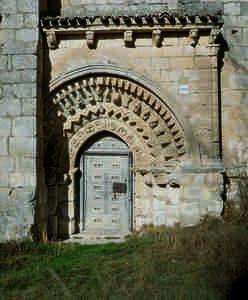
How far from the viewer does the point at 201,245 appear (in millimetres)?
5660

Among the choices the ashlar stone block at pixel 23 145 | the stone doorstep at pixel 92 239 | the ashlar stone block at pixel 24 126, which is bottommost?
the stone doorstep at pixel 92 239

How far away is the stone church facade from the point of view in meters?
6.98

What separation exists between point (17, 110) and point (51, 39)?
130 centimetres

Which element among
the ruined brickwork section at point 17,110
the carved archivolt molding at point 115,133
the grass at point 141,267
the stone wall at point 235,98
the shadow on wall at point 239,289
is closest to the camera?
the shadow on wall at point 239,289

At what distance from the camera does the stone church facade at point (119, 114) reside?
6980 millimetres

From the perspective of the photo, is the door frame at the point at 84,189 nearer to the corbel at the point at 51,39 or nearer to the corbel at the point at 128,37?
the corbel at the point at 128,37

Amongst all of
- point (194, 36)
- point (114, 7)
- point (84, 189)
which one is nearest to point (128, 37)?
point (114, 7)

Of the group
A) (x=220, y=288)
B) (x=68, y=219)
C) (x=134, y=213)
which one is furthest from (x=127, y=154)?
(x=220, y=288)

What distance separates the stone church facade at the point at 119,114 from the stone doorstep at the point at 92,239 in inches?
4.1

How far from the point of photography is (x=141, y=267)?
16.6ft

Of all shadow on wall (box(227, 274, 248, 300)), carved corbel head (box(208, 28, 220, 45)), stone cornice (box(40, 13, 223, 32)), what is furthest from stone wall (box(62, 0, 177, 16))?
shadow on wall (box(227, 274, 248, 300))

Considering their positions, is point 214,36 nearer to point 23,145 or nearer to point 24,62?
point 24,62

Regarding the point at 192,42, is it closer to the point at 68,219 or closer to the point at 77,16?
the point at 77,16

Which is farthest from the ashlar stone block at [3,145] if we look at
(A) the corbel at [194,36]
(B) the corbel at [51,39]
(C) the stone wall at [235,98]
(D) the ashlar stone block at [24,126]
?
(C) the stone wall at [235,98]
